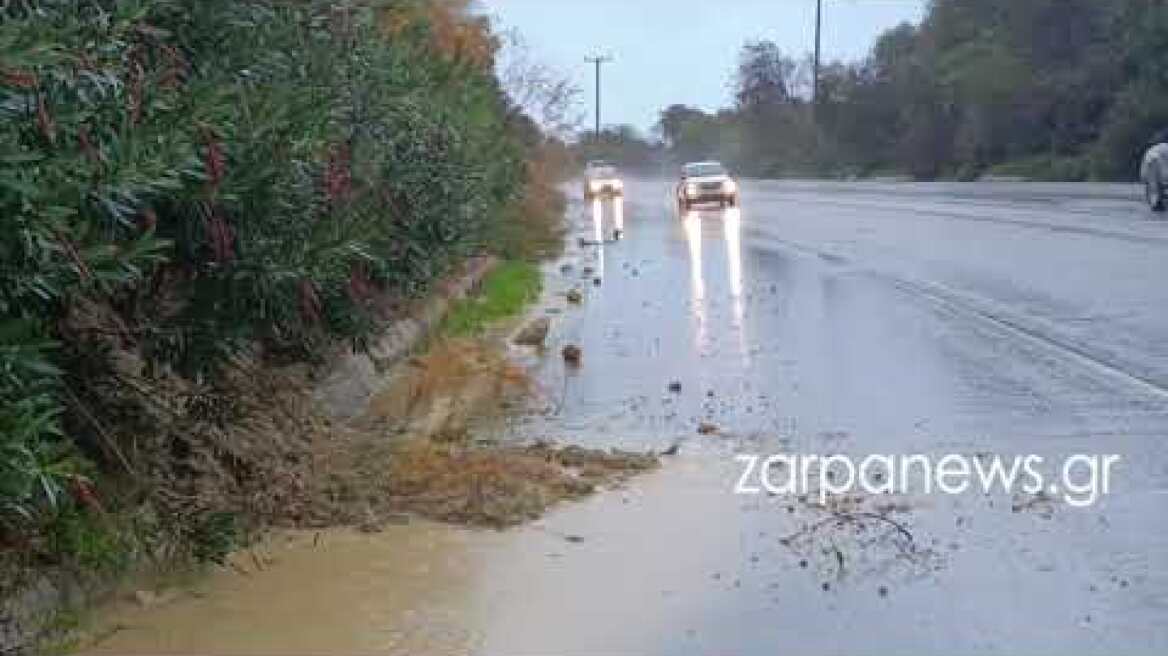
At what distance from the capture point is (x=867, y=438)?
900 centimetres

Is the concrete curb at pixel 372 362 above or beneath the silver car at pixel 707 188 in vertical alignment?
above

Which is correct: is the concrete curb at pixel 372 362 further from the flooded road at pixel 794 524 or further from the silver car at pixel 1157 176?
the silver car at pixel 1157 176

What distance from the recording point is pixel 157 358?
6121 mm

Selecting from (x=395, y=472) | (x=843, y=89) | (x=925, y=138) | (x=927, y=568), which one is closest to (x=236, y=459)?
(x=395, y=472)

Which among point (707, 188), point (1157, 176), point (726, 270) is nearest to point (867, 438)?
point (726, 270)

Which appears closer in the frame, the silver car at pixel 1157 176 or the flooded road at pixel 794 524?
the flooded road at pixel 794 524

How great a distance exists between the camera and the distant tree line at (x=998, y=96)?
53250 mm

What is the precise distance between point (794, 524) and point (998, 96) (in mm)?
63131

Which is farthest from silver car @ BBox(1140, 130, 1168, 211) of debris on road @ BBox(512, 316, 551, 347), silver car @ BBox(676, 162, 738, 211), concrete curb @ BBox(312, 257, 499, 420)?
concrete curb @ BBox(312, 257, 499, 420)

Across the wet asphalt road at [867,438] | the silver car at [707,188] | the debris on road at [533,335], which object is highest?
the wet asphalt road at [867,438]

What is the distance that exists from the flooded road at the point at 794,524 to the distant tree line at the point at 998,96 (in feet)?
127

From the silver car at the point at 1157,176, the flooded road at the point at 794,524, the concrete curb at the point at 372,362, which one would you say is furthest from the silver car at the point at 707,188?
the concrete curb at the point at 372,362

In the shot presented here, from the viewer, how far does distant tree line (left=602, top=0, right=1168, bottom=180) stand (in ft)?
175

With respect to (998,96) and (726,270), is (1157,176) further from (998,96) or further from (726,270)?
(998,96)
